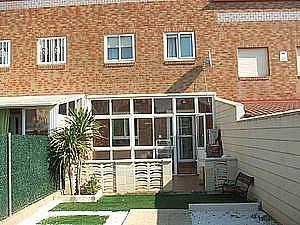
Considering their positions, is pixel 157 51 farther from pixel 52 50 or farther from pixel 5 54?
pixel 5 54

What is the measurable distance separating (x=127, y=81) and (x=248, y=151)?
8.81m

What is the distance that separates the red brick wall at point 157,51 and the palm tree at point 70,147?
5.22 metres

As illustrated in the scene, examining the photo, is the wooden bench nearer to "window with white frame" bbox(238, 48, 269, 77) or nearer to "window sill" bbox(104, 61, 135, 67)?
"window with white frame" bbox(238, 48, 269, 77)

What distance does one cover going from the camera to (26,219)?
37.4 ft

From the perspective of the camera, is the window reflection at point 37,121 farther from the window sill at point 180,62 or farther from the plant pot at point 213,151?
the window sill at point 180,62

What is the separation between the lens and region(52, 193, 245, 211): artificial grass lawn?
1299cm

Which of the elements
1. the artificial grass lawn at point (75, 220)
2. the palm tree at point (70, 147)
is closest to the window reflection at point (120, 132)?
the palm tree at point (70, 147)

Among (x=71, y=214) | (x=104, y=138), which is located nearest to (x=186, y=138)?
(x=104, y=138)

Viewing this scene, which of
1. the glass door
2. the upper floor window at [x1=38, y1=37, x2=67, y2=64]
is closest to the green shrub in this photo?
the glass door

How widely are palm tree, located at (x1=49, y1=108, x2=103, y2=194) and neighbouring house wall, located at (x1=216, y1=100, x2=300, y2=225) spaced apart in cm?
530

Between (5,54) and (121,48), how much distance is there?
5.72 meters

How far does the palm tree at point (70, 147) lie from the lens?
15.0 m

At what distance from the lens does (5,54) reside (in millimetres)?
21344

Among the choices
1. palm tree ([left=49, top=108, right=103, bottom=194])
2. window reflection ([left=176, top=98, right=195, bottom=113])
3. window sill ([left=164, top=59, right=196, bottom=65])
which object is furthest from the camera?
window sill ([left=164, top=59, right=196, bottom=65])
